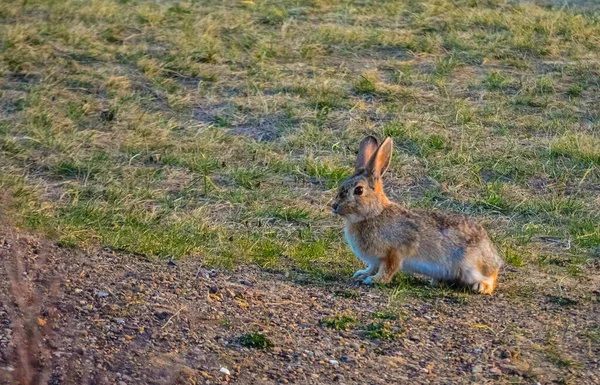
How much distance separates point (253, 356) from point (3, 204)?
283 centimetres

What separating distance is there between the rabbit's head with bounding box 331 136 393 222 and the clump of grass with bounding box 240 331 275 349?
5.31ft

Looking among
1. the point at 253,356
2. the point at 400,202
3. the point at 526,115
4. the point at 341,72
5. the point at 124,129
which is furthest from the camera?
the point at 341,72

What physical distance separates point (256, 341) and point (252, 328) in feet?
0.67

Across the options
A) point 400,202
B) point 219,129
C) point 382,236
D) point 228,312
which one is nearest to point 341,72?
point 219,129

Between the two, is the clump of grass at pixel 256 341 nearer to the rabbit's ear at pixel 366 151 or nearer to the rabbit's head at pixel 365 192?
the rabbit's head at pixel 365 192

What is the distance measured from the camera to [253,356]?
531 cm

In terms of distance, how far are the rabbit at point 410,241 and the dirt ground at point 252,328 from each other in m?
0.20

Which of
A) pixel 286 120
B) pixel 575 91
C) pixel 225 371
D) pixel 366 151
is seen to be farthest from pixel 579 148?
pixel 225 371

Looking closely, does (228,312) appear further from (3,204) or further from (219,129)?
(219,129)

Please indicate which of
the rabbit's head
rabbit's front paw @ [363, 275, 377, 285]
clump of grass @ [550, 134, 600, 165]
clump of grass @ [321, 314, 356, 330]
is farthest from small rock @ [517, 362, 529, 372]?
clump of grass @ [550, 134, 600, 165]

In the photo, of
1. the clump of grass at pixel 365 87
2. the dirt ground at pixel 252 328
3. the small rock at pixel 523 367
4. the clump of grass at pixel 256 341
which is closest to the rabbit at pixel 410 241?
the dirt ground at pixel 252 328

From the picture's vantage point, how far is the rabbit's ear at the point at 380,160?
7055 mm

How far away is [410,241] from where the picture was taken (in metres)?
6.78

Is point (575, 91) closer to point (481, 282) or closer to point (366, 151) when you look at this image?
point (366, 151)
